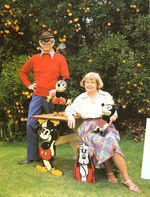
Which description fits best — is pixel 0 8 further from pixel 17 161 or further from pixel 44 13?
pixel 17 161

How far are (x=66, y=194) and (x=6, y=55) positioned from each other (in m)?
3.39

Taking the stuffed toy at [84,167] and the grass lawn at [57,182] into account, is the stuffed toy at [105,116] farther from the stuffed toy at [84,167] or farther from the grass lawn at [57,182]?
the grass lawn at [57,182]

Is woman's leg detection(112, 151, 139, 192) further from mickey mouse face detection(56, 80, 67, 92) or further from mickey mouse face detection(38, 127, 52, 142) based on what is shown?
mickey mouse face detection(56, 80, 67, 92)

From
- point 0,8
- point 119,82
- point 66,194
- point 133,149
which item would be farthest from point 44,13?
point 66,194

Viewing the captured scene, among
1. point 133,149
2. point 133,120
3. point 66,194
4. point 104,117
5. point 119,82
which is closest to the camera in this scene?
point 66,194

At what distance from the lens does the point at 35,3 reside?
17.6 ft

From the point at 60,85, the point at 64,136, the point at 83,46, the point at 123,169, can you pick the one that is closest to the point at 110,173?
the point at 123,169

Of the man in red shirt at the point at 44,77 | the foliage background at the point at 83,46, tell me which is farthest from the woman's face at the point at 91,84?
the foliage background at the point at 83,46

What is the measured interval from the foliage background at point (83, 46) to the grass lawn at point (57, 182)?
3.34 ft

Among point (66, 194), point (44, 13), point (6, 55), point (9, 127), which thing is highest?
point (44, 13)

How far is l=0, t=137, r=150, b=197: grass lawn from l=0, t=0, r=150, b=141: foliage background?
3.34 ft

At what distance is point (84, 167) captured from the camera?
3469 mm

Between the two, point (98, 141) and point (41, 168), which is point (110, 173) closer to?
point (98, 141)

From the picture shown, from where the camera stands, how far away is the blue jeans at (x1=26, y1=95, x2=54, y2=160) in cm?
415
